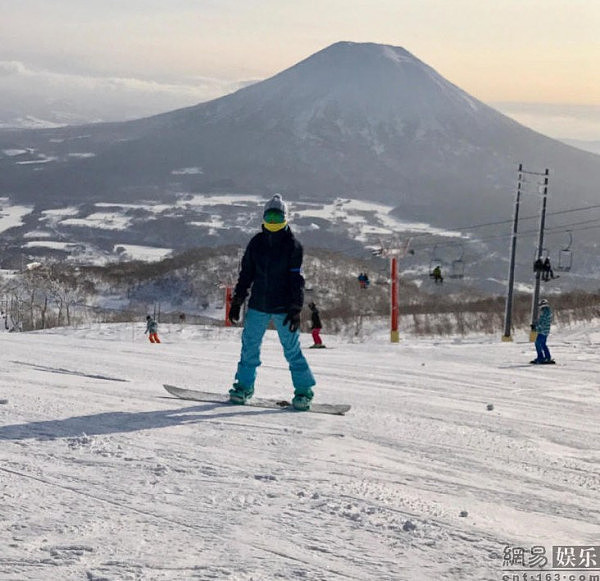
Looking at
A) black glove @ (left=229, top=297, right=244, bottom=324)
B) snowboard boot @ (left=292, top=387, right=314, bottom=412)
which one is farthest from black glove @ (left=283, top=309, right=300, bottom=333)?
snowboard boot @ (left=292, top=387, right=314, bottom=412)

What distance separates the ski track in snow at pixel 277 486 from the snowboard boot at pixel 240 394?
0.23 metres

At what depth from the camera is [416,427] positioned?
5.61 meters

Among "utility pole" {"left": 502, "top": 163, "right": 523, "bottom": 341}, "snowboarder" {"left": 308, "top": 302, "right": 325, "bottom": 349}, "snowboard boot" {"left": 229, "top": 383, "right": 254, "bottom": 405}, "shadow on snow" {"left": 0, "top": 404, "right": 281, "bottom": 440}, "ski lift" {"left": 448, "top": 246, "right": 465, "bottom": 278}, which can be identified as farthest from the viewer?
"ski lift" {"left": 448, "top": 246, "right": 465, "bottom": 278}

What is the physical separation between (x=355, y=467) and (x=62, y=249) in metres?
145

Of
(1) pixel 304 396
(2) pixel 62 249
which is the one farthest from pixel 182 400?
(2) pixel 62 249

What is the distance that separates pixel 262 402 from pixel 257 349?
41cm

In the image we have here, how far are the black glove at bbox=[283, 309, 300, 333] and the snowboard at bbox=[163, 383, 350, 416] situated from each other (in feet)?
1.98

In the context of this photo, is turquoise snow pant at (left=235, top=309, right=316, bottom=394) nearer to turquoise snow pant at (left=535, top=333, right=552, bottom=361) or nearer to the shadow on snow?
the shadow on snow

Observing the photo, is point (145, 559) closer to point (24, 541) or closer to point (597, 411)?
point (24, 541)

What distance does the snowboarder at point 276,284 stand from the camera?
239 inches

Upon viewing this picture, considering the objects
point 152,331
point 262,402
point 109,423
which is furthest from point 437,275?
point 109,423

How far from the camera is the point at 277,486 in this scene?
3.75m

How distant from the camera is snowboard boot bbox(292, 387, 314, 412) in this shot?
240 inches

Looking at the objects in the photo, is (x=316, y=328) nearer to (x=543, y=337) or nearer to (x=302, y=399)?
(x=543, y=337)
